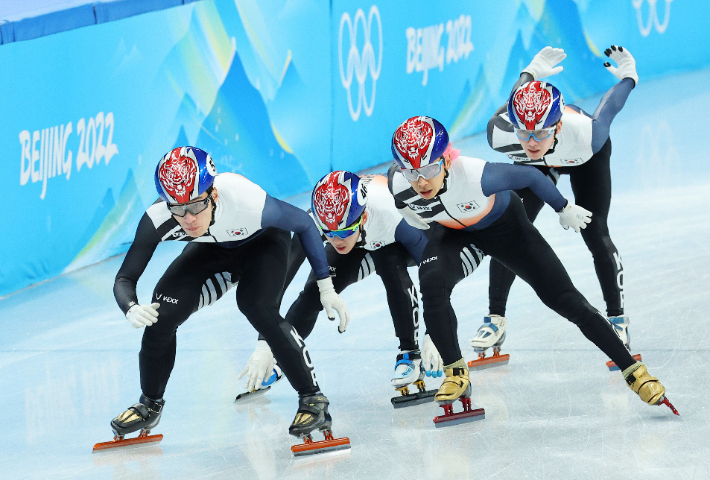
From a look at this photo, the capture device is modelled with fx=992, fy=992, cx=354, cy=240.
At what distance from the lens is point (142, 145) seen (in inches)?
333

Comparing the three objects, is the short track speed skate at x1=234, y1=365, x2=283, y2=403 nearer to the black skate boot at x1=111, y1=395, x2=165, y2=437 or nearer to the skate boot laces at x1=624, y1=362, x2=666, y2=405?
the black skate boot at x1=111, y1=395, x2=165, y2=437

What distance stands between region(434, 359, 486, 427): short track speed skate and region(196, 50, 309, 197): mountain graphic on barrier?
4.93 m

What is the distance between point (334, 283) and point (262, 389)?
712mm

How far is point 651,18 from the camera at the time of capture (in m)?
14.4

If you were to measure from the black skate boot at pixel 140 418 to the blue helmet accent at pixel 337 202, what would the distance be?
3.90ft

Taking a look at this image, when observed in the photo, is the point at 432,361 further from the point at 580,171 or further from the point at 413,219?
the point at 580,171

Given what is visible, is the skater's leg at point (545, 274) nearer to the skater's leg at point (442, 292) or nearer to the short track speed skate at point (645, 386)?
the short track speed skate at point (645, 386)

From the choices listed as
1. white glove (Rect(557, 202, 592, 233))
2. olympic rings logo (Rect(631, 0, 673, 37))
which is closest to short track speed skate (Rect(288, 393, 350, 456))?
white glove (Rect(557, 202, 592, 233))

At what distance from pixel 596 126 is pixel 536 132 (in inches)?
21.3

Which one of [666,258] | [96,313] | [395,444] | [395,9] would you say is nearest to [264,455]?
[395,444]

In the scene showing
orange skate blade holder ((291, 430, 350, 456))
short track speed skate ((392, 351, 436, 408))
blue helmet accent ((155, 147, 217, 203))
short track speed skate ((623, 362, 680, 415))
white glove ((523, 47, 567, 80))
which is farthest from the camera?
white glove ((523, 47, 567, 80))

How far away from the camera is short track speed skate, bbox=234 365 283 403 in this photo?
5250 mm

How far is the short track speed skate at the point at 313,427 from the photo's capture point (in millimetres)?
4422

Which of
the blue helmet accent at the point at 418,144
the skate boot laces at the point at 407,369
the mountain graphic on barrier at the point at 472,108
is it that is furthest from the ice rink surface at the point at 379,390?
the mountain graphic on barrier at the point at 472,108
